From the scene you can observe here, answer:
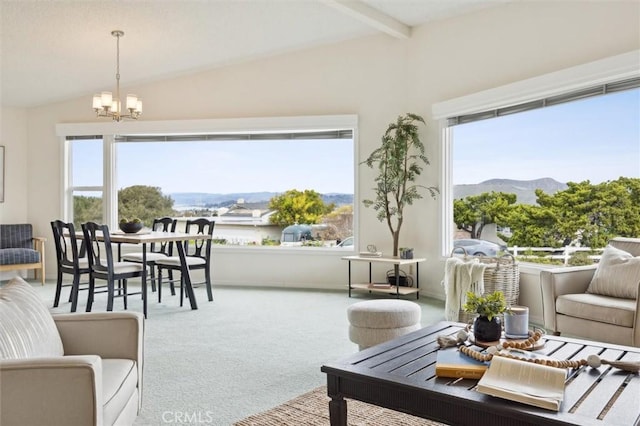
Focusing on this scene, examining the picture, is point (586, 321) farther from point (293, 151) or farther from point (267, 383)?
point (293, 151)

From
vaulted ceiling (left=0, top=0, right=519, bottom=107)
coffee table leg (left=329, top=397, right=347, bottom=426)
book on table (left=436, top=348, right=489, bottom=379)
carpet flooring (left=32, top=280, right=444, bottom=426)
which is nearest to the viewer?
book on table (left=436, top=348, right=489, bottom=379)

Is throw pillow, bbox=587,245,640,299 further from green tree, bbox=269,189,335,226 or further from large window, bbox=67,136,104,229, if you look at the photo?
large window, bbox=67,136,104,229

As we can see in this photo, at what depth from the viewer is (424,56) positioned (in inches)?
229

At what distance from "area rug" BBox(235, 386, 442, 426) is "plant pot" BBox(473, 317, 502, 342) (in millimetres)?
476

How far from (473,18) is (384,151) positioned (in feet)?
5.34

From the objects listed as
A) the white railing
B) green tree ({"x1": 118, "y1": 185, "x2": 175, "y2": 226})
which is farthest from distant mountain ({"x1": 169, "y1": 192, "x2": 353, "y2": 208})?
the white railing

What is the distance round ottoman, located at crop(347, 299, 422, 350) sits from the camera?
10.8ft

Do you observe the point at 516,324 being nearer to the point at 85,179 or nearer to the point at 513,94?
the point at 513,94

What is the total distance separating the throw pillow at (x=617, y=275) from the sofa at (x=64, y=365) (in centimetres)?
313

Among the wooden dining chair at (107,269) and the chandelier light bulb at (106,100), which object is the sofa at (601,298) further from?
the chandelier light bulb at (106,100)

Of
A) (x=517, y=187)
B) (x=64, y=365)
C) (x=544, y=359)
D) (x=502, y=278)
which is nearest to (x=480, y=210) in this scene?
(x=517, y=187)

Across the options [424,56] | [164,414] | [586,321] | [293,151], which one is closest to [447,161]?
[424,56]

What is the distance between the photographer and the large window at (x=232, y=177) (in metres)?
6.63

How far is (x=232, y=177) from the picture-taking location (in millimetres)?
7016
